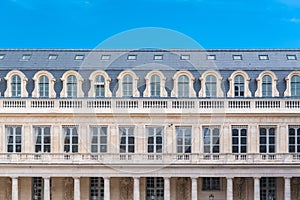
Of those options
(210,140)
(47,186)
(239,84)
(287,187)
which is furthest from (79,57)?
(287,187)

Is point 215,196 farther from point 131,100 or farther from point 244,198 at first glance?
point 131,100

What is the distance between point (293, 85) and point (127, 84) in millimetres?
13104

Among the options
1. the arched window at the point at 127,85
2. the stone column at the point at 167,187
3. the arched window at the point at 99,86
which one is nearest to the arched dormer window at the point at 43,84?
the arched window at the point at 99,86

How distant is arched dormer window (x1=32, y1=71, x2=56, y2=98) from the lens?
177 ft

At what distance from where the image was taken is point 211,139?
53156 mm

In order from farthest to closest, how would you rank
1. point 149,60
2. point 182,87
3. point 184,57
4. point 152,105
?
point 184,57 → point 149,60 → point 182,87 → point 152,105

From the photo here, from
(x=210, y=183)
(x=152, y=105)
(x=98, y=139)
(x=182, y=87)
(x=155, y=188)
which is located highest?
(x=182, y=87)

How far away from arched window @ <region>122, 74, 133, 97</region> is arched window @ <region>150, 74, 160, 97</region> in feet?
5.43

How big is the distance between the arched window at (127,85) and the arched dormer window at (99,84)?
118 centimetres

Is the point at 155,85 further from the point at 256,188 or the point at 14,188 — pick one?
the point at 14,188

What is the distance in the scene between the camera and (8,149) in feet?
175

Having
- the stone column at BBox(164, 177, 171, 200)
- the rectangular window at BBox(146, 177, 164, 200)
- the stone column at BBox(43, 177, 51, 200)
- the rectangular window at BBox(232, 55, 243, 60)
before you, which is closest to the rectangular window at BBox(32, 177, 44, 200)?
the stone column at BBox(43, 177, 51, 200)

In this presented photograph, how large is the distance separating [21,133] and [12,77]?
457 cm

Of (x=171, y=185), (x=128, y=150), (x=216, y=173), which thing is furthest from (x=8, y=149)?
(x=216, y=173)
